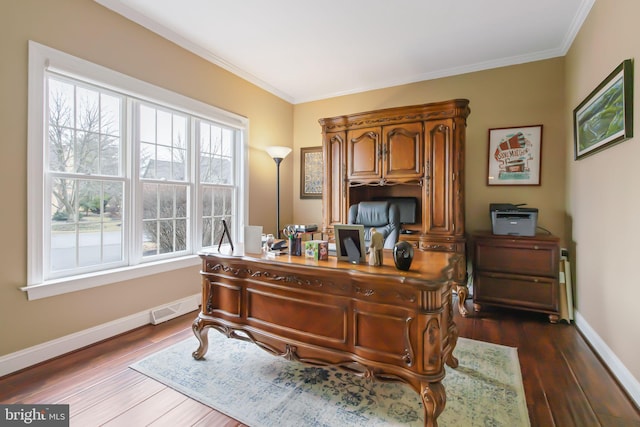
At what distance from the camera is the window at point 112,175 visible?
2.27 meters

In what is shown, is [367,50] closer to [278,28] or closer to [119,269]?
[278,28]

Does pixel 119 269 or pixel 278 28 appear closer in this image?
pixel 119 269

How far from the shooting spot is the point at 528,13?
107 inches

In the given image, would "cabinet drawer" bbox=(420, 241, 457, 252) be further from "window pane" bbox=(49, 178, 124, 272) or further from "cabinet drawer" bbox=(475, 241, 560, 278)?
"window pane" bbox=(49, 178, 124, 272)

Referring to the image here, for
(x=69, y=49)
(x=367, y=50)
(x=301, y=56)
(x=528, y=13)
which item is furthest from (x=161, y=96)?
(x=528, y=13)

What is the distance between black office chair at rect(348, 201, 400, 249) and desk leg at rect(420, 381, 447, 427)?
1727mm

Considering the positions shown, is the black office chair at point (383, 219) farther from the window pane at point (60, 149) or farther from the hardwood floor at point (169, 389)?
the window pane at point (60, 149)

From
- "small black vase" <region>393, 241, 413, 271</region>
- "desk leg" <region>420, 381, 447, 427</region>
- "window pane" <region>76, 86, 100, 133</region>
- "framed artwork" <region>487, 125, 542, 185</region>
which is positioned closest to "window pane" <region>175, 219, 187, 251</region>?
"window pane" <region>76, 86, 100, 133</region>

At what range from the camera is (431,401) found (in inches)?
56.9

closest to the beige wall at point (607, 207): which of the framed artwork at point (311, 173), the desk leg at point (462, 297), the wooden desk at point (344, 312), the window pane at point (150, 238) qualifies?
the desk leg at point (462, 297)

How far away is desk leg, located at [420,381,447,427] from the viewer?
1447 millimetres

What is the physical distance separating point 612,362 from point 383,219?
2.03 meters

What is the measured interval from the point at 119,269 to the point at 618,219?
3895 millimetres
